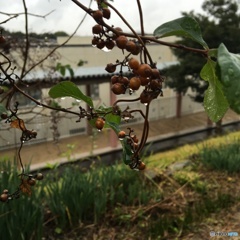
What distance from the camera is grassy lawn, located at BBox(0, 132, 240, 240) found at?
1.47 m

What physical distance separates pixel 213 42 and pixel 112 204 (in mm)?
5713

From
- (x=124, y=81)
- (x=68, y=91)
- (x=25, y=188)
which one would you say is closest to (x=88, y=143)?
(x=25, y=188)

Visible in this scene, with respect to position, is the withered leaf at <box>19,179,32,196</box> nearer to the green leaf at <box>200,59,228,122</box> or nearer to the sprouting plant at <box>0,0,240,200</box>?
the sprouting plant at <box>0,0,240,200</box>

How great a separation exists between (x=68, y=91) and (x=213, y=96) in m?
0.19

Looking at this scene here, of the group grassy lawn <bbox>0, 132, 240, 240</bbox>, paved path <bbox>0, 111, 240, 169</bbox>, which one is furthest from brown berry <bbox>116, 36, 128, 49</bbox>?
paved path <bbox>0, 111, 240, 169</bbox>

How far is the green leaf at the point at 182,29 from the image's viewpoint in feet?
0.97

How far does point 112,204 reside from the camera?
1919 millimetres

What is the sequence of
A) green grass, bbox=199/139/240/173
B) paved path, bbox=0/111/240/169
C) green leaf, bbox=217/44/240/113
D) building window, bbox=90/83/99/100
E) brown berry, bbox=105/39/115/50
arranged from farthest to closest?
building window, bbox=90/83/99/100 < paved path, bbox=0/111/240/169 < green grass, bbox=199/139/240/173 < brown berry, bbox=105/39/115/50 < green leaf, bbox=217/44/240/113

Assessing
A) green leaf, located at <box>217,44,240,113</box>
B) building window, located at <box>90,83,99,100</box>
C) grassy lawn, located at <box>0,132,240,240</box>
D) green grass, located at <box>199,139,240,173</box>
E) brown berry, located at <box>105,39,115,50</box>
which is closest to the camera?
green leaf, located at <box>217,44,240,113</box>

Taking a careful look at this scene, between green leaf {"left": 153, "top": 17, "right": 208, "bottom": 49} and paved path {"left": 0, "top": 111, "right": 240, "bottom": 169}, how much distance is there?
13.5 feet

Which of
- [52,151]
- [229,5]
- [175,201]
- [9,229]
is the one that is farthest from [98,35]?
[229,5]

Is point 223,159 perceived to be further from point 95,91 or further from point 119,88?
point 95,91

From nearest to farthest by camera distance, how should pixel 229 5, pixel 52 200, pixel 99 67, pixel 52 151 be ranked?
pixel 52 200, pixel 52 151, pixel 229 5, pixel 99 67

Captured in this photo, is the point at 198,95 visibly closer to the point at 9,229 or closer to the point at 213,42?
the point at 213,42
